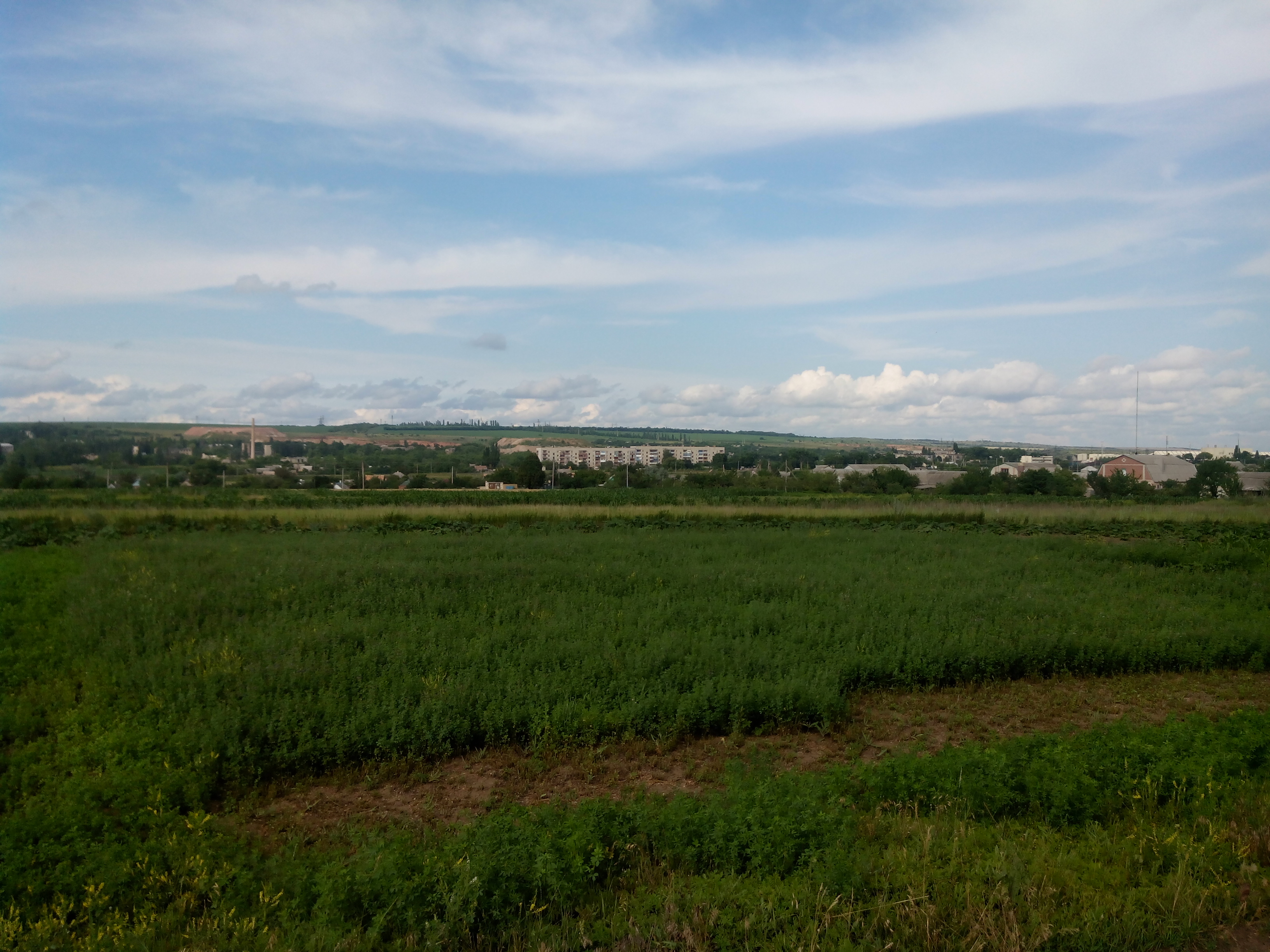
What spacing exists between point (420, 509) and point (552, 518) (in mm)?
6196

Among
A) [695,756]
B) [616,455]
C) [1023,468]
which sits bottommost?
[695,756]

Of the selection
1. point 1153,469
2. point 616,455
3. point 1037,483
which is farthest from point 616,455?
point 1153,469

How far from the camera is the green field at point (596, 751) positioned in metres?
4.32

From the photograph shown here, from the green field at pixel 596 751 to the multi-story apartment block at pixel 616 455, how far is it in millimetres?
51600

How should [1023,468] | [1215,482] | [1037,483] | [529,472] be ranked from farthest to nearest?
[1023,468] → [529,472] → [1037,483] → [1215,482]

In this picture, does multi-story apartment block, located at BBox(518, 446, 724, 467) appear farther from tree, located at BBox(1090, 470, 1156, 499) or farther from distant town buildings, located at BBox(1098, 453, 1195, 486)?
distant town buildings, located at BBox(1098, 453, 1195, 486)

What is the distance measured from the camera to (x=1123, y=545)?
21.9 metres

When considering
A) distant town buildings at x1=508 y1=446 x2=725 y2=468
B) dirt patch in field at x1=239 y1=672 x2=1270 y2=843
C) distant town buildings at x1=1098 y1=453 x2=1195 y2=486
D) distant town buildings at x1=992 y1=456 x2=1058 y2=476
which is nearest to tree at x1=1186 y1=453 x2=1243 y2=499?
distant town buildings at x1=1098 y1=453 x2=1195 y2=486

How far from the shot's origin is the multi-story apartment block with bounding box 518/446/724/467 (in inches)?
2830

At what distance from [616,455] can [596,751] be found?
8006 cm

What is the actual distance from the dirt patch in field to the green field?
0.17m

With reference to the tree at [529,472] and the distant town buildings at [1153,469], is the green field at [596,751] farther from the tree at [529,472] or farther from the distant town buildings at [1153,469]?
the distant town buildings at [1153,469]

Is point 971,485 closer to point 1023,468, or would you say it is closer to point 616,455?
point 1023,468

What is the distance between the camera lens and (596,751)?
7.52 metres
